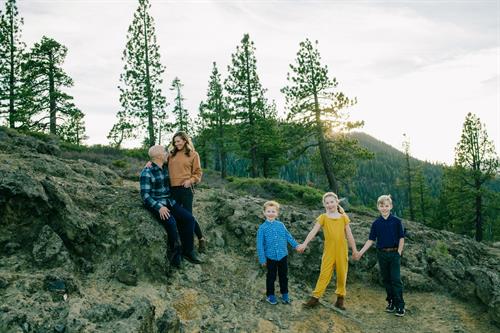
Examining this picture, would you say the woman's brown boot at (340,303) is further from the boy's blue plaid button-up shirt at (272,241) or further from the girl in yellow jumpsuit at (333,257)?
the boy's blue plaid button-up shirt at (272,241)

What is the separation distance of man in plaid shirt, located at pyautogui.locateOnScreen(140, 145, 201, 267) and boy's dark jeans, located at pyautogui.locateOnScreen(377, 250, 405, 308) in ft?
12.0

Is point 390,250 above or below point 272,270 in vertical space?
above

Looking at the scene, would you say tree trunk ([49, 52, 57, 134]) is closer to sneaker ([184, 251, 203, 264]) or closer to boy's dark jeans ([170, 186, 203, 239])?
boy's dark jeans ([170, 186, 203, 239])

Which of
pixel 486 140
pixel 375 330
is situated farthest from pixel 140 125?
pixel 486 140

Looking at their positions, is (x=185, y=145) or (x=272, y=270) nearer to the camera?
(x=272, y=270)

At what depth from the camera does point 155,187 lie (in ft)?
20.4

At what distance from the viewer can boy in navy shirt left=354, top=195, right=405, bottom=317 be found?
6.14 m

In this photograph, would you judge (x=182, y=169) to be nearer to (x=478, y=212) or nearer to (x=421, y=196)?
(x=478, y=212)

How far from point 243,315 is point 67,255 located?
9.56 feet

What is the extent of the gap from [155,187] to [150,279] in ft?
5.34

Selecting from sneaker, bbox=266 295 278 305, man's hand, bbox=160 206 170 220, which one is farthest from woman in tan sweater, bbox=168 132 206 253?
sneaker, bbox=266 295 278 305

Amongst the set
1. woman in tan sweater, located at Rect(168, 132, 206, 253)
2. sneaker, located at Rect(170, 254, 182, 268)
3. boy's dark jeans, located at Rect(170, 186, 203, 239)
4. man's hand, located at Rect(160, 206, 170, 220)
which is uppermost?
woman in tan sweater, located at Rect(168, 132, 206, 253)

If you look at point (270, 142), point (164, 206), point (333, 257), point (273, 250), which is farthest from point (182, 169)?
point (270, 142)

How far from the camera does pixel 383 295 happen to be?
22.6 feet
